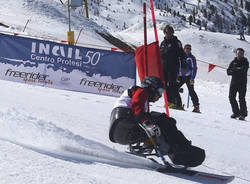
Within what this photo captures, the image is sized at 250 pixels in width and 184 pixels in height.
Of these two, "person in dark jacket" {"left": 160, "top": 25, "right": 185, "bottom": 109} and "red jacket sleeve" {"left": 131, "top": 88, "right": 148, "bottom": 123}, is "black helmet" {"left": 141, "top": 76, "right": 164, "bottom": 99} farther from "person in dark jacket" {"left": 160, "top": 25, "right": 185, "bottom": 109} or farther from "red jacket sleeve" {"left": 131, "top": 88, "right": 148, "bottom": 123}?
"person in dark jacket" {"left": 160, "top": 25, "right": 185, "bottom": 109}

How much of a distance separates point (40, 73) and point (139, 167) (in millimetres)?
7117

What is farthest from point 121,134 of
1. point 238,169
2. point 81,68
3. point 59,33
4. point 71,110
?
point 59,33

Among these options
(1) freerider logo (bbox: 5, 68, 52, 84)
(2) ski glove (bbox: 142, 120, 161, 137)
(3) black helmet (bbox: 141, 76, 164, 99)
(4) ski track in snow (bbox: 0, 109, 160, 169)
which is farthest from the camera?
(1) freerider logo (bbox: 5, 68, 52, 84)

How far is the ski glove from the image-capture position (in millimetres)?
4496

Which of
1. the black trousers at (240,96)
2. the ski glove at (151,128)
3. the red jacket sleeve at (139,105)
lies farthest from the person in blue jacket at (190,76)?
the ski glove at (151,128)

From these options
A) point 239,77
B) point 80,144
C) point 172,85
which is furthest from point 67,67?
point 80,144

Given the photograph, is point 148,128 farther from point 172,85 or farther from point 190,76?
point 190,76

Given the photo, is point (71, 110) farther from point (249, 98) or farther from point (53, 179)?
point (249, 98)

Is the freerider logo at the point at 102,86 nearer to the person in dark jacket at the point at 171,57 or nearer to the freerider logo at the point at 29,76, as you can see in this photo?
the freerider logo at the point at 29,76

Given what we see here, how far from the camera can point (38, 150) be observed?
4164 mm

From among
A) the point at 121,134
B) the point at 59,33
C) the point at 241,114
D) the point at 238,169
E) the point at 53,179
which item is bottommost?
the point at 59,33

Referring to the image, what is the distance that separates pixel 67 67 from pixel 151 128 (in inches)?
272

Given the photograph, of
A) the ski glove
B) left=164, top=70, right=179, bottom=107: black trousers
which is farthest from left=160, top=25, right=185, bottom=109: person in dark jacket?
the ski glove

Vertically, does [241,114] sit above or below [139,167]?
below
